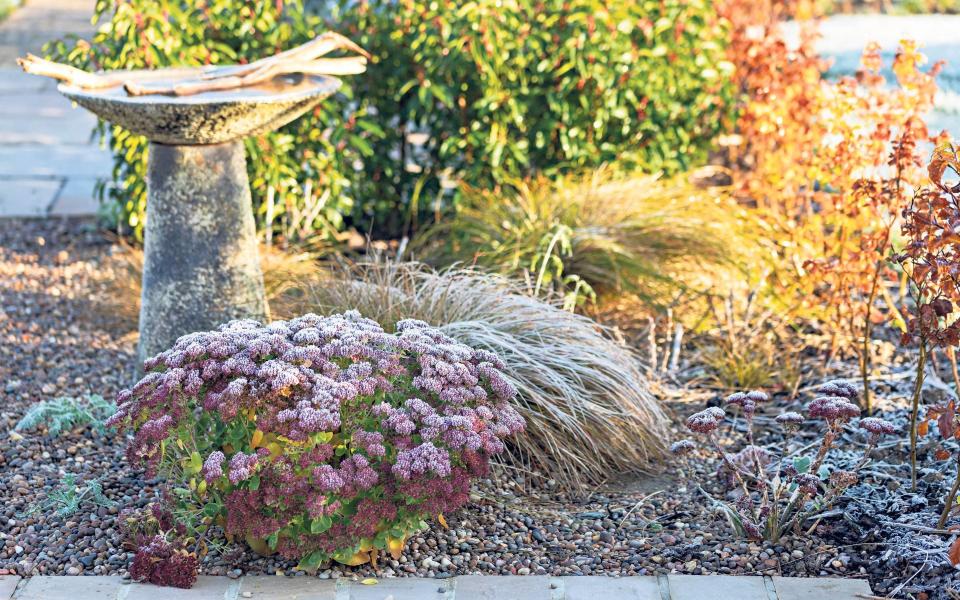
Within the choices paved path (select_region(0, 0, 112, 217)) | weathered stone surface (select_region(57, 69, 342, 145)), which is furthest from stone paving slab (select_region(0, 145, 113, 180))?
weathered stone surface (select_region(57, 69, 342, 145))

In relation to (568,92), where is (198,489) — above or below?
below

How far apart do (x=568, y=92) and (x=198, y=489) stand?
3157 millimetres

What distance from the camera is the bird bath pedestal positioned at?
3.95 m

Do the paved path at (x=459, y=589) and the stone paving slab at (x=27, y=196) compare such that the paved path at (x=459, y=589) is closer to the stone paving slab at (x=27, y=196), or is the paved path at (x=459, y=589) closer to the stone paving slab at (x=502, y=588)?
the stone paving slab at (x=502, y=588)

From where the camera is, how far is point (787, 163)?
510 cm

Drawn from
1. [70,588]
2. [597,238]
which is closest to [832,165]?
[597,238]

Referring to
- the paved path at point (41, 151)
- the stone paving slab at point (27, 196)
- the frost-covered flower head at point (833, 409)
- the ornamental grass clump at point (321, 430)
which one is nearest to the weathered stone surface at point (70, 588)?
the ornamental grass clump at point (321, 430)

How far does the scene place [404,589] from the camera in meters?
2.92

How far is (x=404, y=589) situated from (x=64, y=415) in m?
1.51

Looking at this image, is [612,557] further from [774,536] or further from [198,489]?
[198,489]

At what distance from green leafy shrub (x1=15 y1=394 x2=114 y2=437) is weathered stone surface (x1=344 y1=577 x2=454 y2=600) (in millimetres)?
1280

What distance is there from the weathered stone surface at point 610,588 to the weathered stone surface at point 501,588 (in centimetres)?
6

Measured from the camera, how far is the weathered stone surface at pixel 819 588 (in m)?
2.88

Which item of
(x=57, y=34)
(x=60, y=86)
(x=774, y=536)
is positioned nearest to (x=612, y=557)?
(x=774, y=536)
